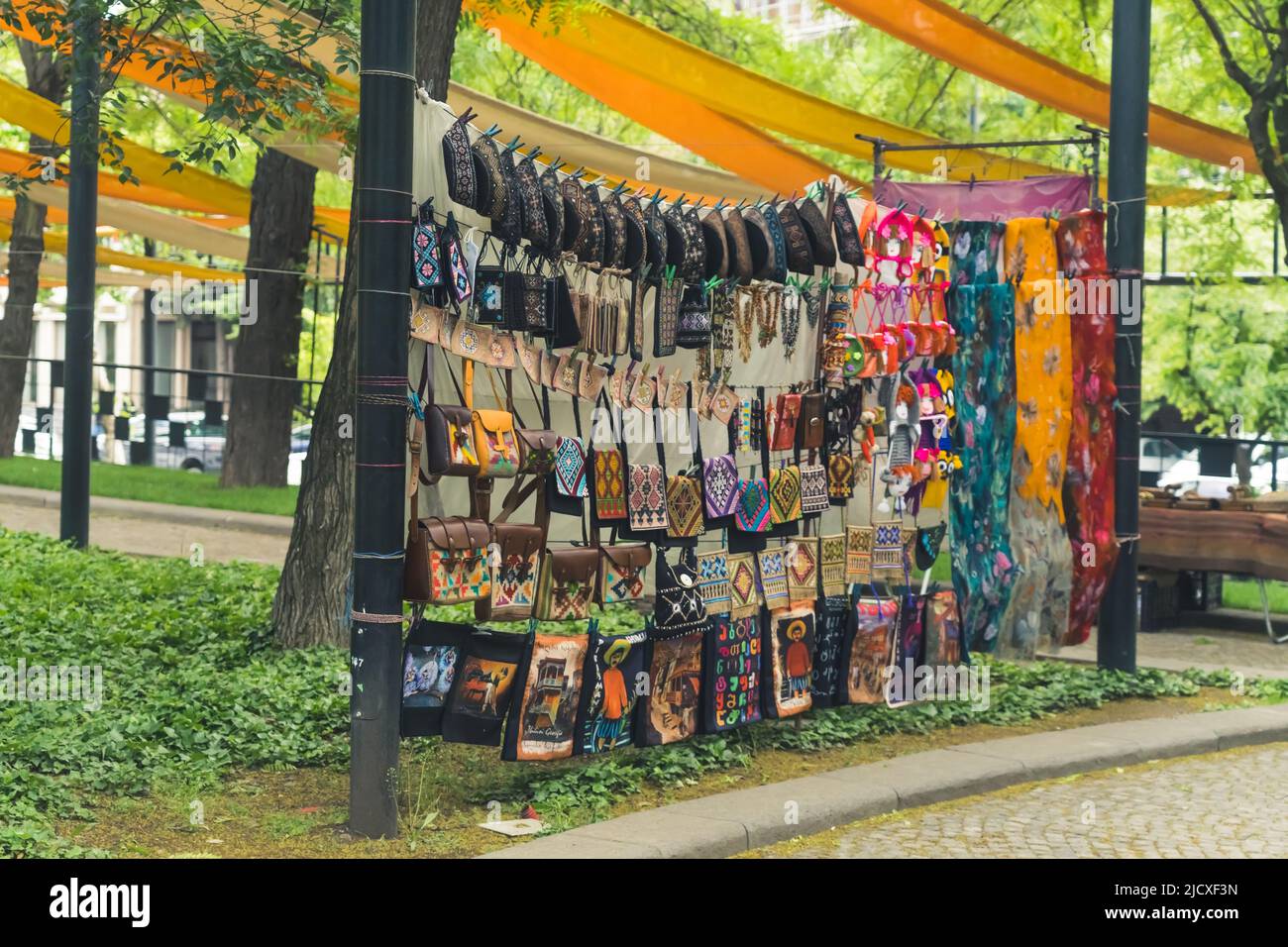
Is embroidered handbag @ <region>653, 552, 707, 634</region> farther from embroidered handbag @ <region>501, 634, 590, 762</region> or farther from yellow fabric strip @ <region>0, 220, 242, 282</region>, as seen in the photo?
yellow fabric strip @ <region>0, 220, 242, 282</region>

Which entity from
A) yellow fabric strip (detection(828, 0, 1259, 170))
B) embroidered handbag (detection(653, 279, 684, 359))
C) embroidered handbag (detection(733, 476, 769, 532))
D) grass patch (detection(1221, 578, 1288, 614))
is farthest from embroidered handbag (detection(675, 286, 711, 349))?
grass patch (detection(1221, 578, 1288, 614))

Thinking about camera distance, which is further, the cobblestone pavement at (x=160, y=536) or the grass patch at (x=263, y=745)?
the cobblestone pavement at (x=160, y=536)

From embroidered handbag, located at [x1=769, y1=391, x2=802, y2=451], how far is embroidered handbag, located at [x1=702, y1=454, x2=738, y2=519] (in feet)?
1.79

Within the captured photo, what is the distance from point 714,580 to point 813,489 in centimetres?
112

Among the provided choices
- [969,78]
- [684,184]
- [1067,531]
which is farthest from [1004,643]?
[969,78]

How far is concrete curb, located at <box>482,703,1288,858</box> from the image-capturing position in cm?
631

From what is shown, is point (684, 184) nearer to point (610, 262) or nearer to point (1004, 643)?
point (1004, 643)

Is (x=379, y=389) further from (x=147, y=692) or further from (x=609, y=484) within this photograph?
(x=147, y=692)

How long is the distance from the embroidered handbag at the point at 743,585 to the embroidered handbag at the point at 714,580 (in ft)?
0.17

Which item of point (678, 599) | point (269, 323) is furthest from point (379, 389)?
point (269, 323)

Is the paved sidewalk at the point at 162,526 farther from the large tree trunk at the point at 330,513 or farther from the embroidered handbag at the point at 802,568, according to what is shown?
the embroidered handbag at the point at 802,568

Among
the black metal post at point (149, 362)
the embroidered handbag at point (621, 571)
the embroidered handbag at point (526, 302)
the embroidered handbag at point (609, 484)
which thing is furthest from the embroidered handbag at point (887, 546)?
the black metal post at point (149, 362)

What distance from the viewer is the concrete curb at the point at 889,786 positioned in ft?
20.7

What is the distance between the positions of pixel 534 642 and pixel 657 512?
1.15m
